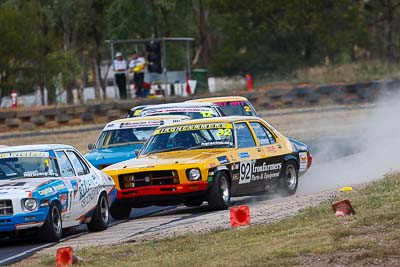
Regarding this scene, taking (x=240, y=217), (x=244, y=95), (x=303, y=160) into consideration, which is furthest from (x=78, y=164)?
(x=244, y=95)

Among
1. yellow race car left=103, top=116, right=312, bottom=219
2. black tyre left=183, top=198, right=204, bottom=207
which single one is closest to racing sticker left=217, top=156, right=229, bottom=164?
yellow race car left=103, top=116, right=312, bottom=219

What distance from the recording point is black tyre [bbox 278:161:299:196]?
17094 millimetres

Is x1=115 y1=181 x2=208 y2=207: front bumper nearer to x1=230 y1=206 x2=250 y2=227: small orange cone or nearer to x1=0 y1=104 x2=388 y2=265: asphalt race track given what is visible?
x1=0 y1=104 x2=388 y2=265: asphalt race track

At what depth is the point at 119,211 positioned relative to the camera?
15977 millimetres

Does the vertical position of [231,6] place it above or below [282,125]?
above

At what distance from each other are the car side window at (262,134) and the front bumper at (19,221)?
485cm

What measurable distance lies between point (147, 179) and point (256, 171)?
1.78 meters

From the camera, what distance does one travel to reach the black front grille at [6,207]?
12.9 metres

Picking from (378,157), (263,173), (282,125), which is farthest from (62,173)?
(282,125)

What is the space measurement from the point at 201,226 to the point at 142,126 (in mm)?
6174

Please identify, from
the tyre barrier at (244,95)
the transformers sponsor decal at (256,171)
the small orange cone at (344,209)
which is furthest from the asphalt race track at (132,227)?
the tyre barrier at (244,95)

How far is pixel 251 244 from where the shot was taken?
10773 millimetres

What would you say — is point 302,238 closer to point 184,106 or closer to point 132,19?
point 184,106

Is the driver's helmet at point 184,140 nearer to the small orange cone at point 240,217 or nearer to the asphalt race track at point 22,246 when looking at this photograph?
the asphalt race track at point 22,246
